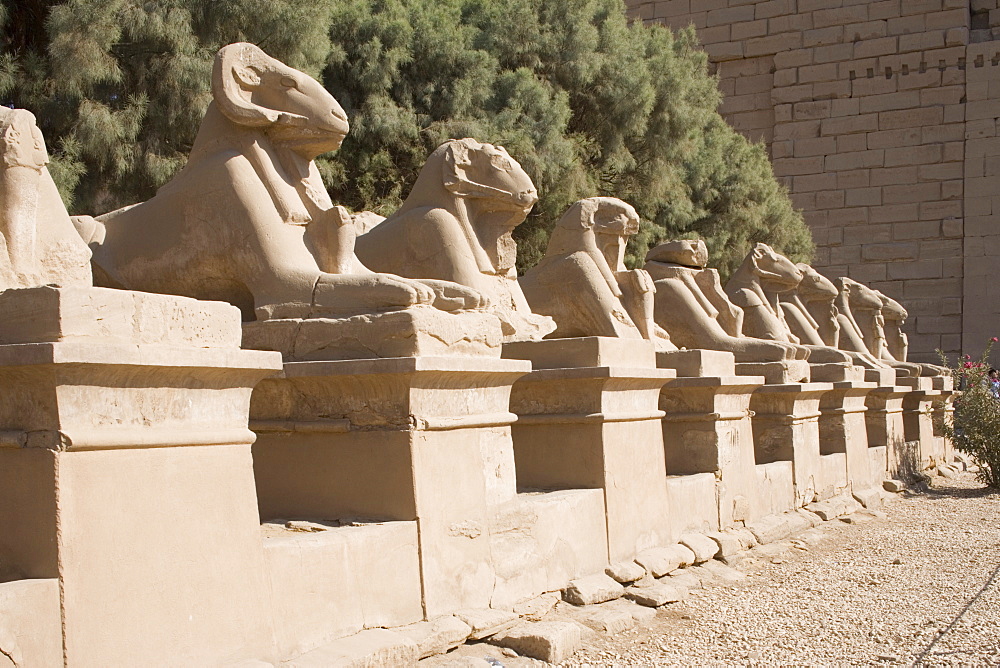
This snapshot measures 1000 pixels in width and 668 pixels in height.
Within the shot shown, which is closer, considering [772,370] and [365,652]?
[365,652]

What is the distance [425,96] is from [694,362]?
17.1 ft

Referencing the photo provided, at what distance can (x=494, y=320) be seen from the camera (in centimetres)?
388

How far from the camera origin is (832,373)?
8.40 metres

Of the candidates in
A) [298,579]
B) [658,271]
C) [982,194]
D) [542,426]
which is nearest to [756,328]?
[658,271]

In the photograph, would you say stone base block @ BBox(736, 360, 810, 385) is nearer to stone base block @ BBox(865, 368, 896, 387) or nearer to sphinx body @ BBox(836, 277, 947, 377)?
stone base block @ BBox(865, 368, 896, 387)

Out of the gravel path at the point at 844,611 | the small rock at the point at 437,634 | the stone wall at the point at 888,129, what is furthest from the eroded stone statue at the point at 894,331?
the small rock at the point at 437,634

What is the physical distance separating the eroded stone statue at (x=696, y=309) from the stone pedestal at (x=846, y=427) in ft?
3.58

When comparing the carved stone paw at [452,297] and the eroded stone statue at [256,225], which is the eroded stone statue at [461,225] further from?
the carved stone paw at [452,297]

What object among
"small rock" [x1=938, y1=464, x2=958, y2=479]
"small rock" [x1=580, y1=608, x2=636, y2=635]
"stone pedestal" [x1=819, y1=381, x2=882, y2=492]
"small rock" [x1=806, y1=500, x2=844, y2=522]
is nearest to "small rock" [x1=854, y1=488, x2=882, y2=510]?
"stone pedestal" [x1=819, y1=381, x2=882, y2=492]

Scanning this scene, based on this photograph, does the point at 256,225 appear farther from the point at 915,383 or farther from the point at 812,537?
the point at 915,383

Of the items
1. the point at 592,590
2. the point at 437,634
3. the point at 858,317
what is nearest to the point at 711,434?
the point at 592,590

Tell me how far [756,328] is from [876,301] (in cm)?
405

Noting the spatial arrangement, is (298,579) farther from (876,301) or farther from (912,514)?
(876,301)

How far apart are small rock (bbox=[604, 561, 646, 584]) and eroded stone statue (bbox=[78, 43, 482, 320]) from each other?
1.49 m
